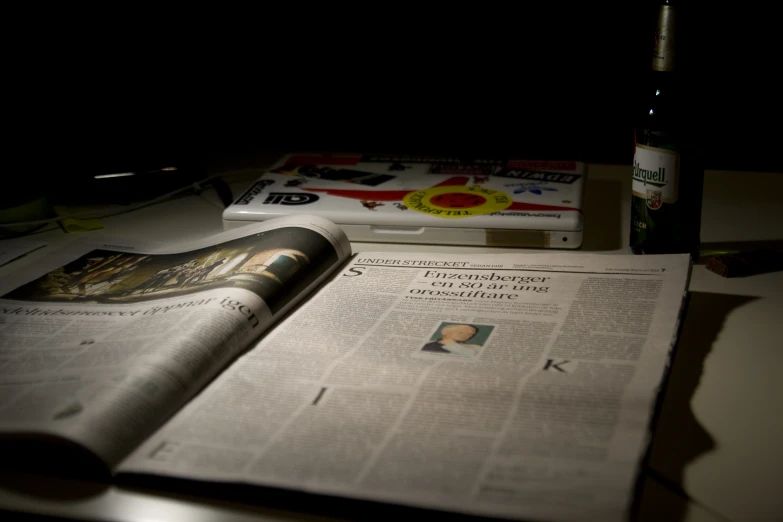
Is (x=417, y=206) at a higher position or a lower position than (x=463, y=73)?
lower

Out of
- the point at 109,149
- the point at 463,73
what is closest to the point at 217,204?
the point at 109,149

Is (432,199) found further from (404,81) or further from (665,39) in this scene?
(404,81)

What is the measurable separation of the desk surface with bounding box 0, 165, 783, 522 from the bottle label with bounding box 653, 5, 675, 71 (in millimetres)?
224

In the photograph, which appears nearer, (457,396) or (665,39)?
(457,396)

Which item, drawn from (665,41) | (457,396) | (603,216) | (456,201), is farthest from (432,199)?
(457,396)

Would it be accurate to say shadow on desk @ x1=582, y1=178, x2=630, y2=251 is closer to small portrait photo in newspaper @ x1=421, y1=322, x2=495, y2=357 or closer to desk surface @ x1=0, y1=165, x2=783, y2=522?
desk surface @ x1=0, y1=165, x2=783, y2=522

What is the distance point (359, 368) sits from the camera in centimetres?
58

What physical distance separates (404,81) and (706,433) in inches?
44.0

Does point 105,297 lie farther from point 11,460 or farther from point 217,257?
point 11,460

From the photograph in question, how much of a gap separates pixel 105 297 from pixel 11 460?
9.4 inches

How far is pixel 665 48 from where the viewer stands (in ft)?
2.34

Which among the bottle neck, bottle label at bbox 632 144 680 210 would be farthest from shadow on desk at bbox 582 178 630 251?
the bottle neck

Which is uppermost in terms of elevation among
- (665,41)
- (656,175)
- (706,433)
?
(665,41)

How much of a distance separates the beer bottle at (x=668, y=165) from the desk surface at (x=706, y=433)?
60 millimetres
